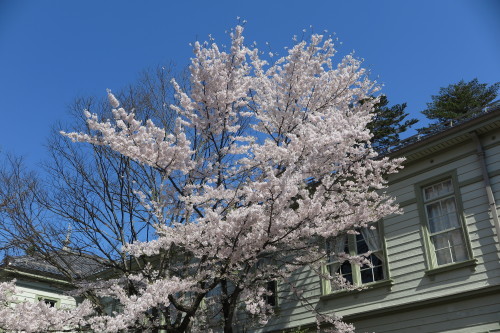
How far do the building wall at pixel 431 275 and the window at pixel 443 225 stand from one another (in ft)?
0.56

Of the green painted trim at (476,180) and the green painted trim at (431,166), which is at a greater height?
the green painted trim at (431,166)

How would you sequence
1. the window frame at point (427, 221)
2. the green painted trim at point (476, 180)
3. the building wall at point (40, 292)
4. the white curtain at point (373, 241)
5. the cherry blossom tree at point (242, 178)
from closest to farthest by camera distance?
1. the cherry blossom tree at point (242, 178)
2. the window frame at point (427, 221)
3. the green painted trim at point (476, 180)
4. the white curtain at point (373, 241)
5. the building wall at point (40, 292)

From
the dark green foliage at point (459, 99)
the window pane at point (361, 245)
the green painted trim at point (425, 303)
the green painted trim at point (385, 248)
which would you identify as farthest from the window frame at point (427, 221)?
the dark green foliage at point (459, 99)

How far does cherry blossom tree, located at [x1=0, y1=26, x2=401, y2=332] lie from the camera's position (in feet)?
25.6

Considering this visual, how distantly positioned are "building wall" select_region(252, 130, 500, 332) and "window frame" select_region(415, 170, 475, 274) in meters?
0.05

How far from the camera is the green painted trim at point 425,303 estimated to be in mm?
9078

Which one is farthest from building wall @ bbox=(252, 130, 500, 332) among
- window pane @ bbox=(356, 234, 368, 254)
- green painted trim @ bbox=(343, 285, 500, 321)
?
window pane @ bbox=(356, 234, 368, 254)

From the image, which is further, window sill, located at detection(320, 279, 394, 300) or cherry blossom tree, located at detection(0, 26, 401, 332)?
window sill, located at detection(320, 279, 394, 300)

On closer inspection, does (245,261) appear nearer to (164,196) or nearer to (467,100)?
(164,196)

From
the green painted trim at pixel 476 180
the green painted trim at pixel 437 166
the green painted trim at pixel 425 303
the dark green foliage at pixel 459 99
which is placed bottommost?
the green painted trim at pixel 425 303

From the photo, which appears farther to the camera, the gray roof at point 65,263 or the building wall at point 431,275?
the gray roof at point 65,263

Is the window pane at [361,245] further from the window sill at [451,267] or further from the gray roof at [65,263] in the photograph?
the gray roof at [65,263]

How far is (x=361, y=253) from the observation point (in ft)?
39.0

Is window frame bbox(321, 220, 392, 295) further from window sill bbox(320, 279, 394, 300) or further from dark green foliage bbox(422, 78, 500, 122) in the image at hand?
dark green foliage bbox(422, 78, 500, 122)
